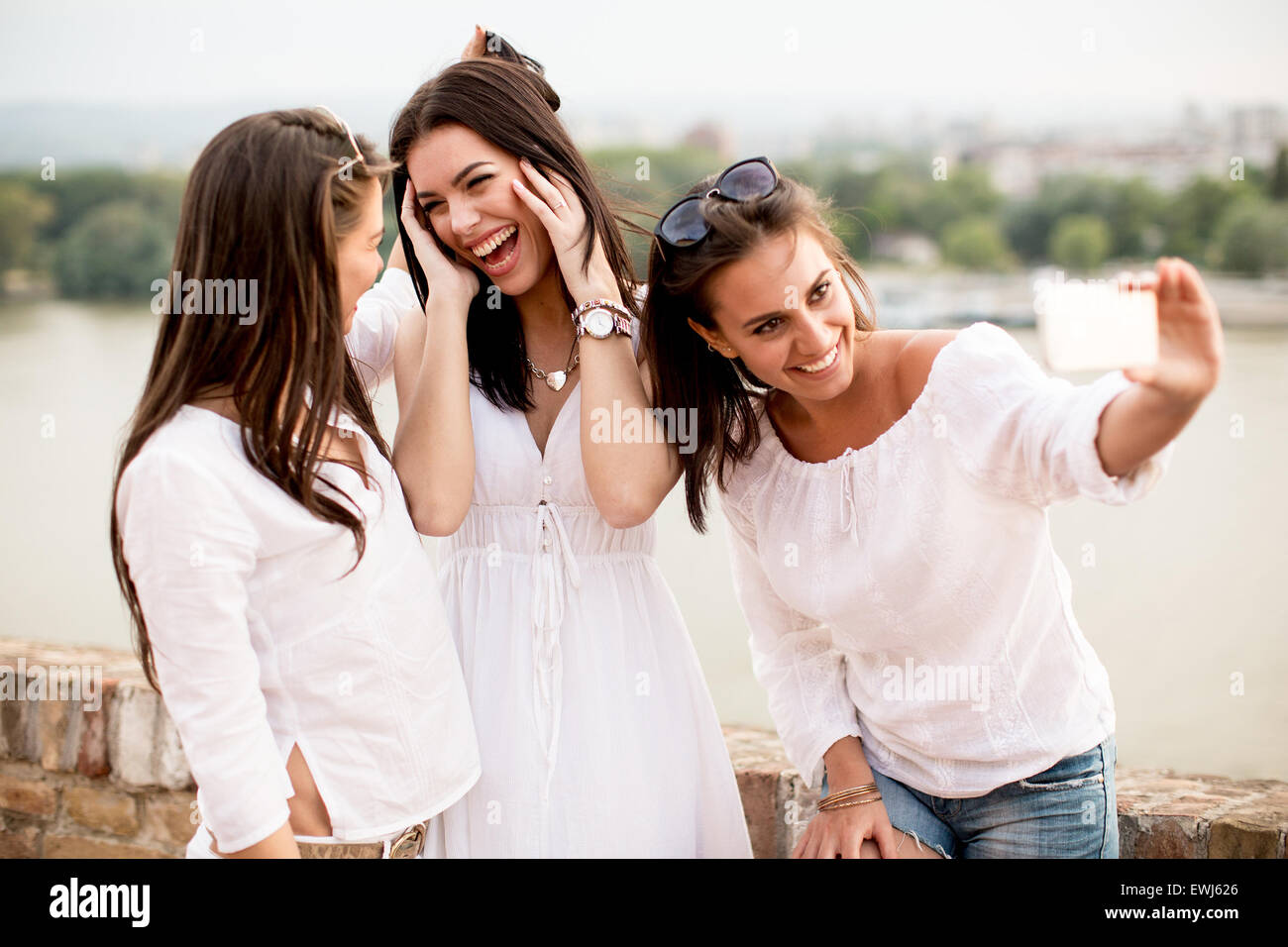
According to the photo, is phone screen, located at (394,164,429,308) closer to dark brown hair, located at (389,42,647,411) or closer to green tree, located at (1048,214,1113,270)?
dark brown hair, located at (389,42,647,411)

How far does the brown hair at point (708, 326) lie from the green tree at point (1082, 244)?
1642 centimetres

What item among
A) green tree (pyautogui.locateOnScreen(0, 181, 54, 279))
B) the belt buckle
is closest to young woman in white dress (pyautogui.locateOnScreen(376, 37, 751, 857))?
the belt buckle

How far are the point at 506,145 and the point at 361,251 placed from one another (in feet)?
1.29

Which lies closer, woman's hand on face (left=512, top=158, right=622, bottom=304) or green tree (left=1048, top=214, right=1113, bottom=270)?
woman's hand on face (left=512, top=158, right=622, bottom=304)

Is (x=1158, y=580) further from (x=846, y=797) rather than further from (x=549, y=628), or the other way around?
(x=549, y=628)

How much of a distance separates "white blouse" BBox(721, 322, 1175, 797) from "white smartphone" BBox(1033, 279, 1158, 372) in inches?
9.7

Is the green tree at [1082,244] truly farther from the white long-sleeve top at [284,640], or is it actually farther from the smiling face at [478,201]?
the white long-sleeve top at [284,640]

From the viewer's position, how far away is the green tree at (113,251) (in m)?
17.2

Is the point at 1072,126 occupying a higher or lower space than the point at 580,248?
higher

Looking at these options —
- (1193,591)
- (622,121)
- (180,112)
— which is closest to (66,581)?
(1193,591)

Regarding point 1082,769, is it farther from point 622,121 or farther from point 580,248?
point 622,121

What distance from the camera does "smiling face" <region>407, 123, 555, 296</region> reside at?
2.00m
